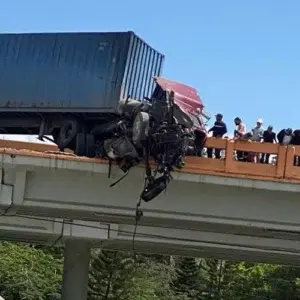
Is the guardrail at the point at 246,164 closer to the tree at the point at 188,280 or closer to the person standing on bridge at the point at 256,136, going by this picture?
the person standing on bridge at the point at 256,136

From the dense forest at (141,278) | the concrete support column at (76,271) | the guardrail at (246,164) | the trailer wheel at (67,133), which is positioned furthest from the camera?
the dense forest at (141,278)

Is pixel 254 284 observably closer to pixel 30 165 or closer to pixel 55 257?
pixel 55 257

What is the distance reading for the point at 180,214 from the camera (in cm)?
1614

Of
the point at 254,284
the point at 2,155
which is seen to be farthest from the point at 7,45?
the point at 254,284

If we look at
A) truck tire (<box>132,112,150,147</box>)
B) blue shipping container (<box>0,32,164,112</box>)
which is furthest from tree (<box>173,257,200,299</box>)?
truck tire (<box>132,112,150,147</box>)

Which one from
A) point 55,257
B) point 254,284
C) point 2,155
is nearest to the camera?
point 2,155

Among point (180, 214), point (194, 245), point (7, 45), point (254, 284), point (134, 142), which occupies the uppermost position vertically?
point (7, 45)

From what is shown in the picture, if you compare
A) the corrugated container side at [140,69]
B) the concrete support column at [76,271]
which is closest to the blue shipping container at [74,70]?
the corrugated container side at [140,69]

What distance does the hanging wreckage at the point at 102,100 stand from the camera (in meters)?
14.3

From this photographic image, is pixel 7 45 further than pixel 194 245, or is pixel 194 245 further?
pixel 194 245

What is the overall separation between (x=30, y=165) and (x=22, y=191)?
0.76 meters

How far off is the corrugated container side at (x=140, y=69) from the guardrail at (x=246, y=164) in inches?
120

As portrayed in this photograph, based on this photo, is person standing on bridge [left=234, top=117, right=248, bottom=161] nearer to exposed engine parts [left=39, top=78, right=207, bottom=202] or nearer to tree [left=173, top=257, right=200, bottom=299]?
exposed engine parts [left=39, top=78, right=207, bottom=202]

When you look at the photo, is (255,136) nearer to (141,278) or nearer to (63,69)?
(63,69)
